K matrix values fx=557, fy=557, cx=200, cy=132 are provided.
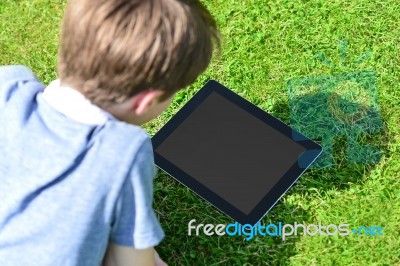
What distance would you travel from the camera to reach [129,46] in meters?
1.21

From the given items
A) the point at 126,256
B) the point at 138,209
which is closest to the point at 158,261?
the point at 126,256

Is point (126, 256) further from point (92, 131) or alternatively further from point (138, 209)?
point (92, 131)

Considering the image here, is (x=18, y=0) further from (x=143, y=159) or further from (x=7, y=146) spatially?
(x=143, y=159)

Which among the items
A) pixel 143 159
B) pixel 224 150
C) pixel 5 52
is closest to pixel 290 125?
pixel 224 150


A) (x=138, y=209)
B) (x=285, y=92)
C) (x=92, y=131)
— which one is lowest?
(x=285, y=92)

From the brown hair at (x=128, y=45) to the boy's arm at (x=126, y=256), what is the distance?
386 mm

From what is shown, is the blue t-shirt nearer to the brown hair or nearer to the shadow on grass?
the brown hair

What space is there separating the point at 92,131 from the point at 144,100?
16 cm

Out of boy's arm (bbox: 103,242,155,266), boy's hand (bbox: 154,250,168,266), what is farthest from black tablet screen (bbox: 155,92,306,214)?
boy's arm (bbox: 103,242,155,266)

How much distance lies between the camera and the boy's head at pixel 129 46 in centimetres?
121

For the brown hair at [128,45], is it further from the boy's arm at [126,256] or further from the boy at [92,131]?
the boy's arm at [126,256]

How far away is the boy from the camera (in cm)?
121

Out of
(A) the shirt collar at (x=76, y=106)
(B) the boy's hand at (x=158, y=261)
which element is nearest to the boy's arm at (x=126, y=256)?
(B) the boy's hand at (x=158, y=261)

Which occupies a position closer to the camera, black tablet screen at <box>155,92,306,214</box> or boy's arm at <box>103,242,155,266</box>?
boy's arm at <box>103,242,155,266</box>
